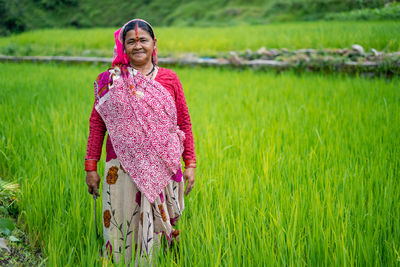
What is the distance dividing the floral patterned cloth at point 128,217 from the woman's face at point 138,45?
15.6 inches

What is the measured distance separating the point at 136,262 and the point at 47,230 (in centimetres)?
53

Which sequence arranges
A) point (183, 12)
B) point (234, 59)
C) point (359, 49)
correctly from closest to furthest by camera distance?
point (359, 49), point (234, 59), point (183, 12)

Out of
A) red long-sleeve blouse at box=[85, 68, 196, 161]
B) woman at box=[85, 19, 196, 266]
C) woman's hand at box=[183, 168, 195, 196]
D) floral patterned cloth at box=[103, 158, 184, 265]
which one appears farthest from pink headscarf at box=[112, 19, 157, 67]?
woman's hand at box=[183, 168, 195, 196]

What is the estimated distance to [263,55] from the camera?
6.02 m

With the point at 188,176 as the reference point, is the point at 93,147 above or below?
above

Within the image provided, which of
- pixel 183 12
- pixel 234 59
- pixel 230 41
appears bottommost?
pixel 234 59

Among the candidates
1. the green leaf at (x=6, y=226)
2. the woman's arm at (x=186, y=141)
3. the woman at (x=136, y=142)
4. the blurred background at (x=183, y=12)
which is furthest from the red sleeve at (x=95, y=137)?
the blurred background at (x=183, y=12)

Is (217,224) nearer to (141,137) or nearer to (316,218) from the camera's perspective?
(316,218)

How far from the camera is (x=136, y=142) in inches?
45.0

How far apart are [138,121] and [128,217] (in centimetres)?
38

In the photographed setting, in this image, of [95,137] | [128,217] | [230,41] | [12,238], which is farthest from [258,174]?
[230,41]

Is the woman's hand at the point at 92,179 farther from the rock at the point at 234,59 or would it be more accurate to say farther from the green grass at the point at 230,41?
the green grass at the point at 230,41

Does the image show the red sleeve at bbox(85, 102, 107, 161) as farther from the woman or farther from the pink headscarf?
the pink headscarf

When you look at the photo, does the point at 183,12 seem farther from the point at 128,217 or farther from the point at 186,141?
the point at 128,217
